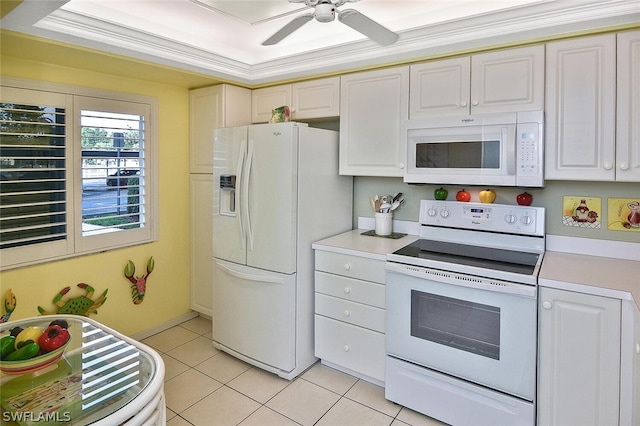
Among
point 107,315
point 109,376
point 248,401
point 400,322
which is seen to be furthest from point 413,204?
point 107,315

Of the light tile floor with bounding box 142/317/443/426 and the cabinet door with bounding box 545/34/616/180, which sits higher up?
the cabinet door with bounding box 545/34/616/180

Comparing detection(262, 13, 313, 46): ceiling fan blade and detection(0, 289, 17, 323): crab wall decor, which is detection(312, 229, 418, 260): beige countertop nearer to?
detection(262, 13, 313, 46): ceiling fan blade

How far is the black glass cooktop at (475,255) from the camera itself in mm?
2061

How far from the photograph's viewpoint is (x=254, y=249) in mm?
2740

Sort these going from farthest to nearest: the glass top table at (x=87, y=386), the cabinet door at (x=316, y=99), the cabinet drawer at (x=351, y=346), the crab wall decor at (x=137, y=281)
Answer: the crab wall decor at (x=137, y=281) < the cabinet door at (x=316, y=99) < the cabinet drawer at (x=351, y=346) < the glass top table at (x=87, y=386)

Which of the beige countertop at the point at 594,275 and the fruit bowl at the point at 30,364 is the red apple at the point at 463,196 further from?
the fruit bowl at the point at 30,364

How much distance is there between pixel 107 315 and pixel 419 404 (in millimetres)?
2436

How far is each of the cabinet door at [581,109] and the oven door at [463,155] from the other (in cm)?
22

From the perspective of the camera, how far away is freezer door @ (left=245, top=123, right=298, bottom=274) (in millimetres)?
2570

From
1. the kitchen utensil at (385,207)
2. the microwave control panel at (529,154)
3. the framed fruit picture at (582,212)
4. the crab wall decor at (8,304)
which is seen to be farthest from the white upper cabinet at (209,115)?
the framed fruit picture at (582,212)

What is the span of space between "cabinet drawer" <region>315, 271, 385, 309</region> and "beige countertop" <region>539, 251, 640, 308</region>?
3.10 feet

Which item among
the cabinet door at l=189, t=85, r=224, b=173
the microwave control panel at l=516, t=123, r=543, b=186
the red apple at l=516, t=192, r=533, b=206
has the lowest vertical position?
the red apple at l=516, t=192, r=533, b=206

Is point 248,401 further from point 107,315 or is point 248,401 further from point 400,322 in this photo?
point 107,315

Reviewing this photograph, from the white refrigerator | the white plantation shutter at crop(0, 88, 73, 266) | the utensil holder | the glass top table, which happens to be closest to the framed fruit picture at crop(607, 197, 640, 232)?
the utensil holder
